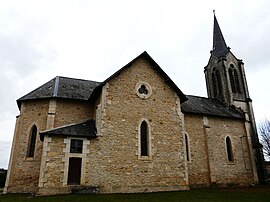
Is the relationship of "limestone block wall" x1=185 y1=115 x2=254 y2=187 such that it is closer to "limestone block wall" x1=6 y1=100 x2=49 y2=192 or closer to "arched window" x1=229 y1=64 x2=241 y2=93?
"arched window" x1=229 y1=64 x2=241 y2=93

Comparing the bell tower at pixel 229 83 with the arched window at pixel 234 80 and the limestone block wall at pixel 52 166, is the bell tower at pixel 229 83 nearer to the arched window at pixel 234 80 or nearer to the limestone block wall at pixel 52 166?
the arched window at pixel 234 80

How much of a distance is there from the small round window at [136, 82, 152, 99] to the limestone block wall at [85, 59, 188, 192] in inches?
4.6

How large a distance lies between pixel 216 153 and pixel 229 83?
9.69 metres

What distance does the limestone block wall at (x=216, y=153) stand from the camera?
18.4 m

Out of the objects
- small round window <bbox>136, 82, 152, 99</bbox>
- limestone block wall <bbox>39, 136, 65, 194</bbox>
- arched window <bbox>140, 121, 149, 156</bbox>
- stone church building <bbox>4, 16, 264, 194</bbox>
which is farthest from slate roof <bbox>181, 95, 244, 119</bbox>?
limestone block wall <bbox>39, 136, 65, 194</bbox>

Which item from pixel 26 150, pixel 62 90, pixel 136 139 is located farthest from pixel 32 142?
pixel 136 139

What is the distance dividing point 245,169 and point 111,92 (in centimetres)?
1440

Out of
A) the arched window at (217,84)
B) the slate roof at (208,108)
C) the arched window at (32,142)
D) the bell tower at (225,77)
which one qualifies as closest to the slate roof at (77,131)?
the arched window at (32,142)

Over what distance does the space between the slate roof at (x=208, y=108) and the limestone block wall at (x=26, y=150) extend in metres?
11.6

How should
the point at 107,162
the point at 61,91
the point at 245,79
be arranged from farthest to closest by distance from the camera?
the point at 245,79 → the point at 61,91 → the point at 107,162

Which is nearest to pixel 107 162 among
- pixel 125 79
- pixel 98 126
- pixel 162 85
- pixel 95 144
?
pixel 95 144

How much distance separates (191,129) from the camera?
19.4m

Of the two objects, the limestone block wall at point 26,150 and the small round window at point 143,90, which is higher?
the small round window at point 143,90

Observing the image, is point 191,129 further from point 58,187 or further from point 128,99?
point 58,187
